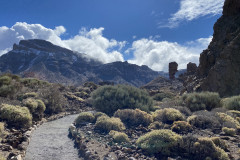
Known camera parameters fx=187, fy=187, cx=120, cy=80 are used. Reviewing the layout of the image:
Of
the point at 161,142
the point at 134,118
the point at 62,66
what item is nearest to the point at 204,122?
the point at 161,142

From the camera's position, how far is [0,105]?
29.5 feet

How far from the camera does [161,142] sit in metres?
5.84

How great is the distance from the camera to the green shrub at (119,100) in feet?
41.3

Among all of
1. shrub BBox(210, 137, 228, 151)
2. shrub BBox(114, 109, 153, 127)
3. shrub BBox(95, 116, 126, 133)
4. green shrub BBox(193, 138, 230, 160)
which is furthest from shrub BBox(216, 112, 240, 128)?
shrub BBox(95, 116, 126, 133)

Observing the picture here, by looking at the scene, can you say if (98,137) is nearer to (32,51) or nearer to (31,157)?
(31,157)

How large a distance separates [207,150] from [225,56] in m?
10.6

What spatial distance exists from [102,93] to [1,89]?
678cm

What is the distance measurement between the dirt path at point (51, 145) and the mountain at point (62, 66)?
77.8 metres

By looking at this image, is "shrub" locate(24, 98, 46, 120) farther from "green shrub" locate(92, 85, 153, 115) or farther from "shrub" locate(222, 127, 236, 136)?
Answer: "shrub" locate(222, 127, 236, 136)

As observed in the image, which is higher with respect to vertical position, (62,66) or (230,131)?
(62,66)

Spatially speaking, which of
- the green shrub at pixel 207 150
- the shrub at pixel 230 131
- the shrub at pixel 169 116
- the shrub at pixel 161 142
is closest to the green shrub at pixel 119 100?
the shrub at pixel 169 116

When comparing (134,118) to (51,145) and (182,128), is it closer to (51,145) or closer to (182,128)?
(182,128)

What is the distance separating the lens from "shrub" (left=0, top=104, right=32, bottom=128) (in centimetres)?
841

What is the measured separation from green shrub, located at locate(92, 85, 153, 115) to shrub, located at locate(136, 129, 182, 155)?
5980mm
